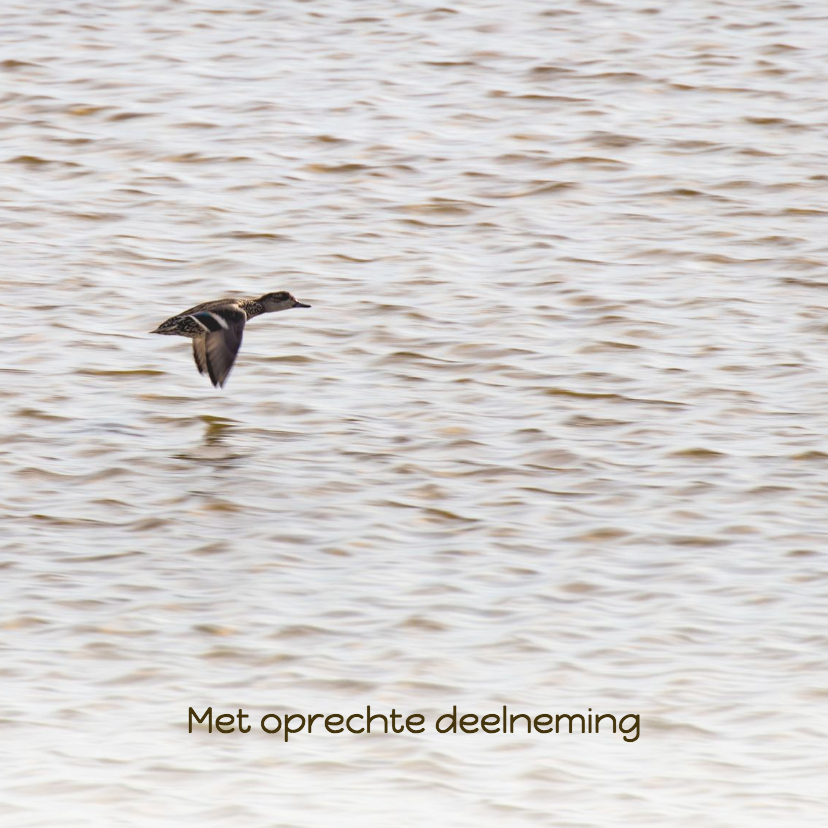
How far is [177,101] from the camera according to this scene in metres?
16.0

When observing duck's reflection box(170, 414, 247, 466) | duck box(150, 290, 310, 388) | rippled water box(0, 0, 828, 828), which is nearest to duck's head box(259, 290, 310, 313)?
duck box(150, 290, 310, 388)

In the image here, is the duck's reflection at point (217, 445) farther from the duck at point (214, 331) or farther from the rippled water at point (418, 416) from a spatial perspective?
the duck at point (214, 331)

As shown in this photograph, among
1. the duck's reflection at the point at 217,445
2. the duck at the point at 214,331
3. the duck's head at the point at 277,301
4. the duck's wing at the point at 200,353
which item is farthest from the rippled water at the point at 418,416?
the duck's head at the point at 277,301

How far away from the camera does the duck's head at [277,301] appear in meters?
11.0

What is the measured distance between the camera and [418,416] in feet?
34.2

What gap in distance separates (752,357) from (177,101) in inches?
270

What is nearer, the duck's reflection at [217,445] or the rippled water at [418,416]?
the rippled water at [418,416]

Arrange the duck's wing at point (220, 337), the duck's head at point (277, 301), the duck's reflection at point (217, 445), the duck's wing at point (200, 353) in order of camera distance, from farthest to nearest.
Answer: the duck's head at point (277, 301), the duck's wing at point (200, 353), the duck's wing at point (220, 337), the duck's reflection at point (217, 445)

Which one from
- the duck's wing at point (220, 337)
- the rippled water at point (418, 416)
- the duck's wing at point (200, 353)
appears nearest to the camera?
the rippled water at point (418, 416)

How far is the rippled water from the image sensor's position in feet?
22.1

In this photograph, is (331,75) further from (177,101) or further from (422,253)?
(422,253)

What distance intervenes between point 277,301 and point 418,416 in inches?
49.1

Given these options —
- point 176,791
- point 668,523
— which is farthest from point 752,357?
point 176,791

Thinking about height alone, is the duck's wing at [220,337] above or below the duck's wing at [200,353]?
above
